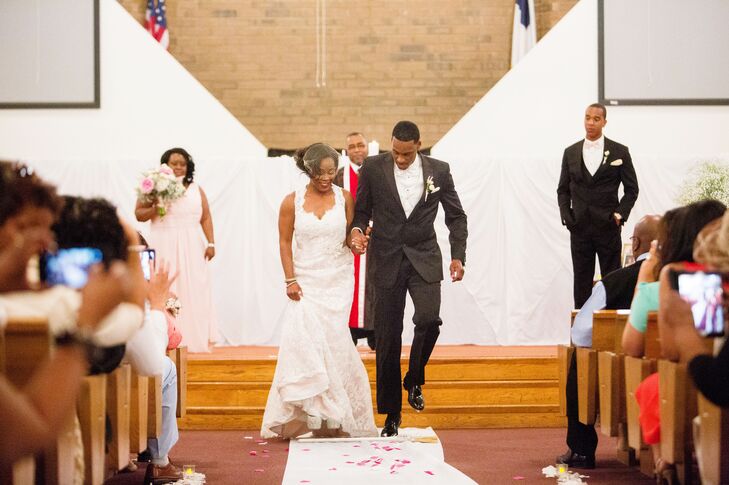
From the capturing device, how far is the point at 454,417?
292 inches

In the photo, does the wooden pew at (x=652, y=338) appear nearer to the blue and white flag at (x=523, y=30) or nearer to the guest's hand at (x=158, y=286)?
the guest's hand at (x=158, y=286)

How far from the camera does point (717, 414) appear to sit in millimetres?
3234

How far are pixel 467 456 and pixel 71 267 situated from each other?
3.96 meters

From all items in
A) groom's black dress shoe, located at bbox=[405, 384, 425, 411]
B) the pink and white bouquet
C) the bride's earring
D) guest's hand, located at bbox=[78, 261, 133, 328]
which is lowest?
the bride's earring

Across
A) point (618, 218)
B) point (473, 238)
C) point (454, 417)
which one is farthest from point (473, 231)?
point (454, 417)

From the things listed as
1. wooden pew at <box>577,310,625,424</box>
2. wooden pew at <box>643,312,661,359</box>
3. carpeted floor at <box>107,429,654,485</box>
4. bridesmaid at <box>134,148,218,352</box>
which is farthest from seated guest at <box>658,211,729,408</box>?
bridesmaid at <box>134,148,218,352</box>

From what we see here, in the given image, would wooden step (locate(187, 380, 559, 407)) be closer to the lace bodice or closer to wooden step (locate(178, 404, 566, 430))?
wooden step (locate(178, 404, 566, 430))

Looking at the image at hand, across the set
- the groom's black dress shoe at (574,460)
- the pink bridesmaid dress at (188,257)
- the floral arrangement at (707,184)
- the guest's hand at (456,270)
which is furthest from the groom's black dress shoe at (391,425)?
the floral arrangement at (707,184)

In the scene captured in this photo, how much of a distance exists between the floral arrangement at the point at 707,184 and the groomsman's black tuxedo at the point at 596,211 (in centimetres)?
116

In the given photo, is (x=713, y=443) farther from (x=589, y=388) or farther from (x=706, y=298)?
(x=589, y=388)

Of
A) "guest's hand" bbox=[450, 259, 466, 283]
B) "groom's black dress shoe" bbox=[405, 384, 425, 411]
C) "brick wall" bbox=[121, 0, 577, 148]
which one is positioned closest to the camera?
"guest's hand" bbox=[450, 259, 466, 283]

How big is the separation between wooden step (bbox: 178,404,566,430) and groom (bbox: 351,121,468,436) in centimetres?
90

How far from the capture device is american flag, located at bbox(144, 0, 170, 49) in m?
13.3

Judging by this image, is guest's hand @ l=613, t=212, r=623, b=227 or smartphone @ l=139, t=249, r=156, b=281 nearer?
smartphone @ l=139, t=249, r=156, b=281
